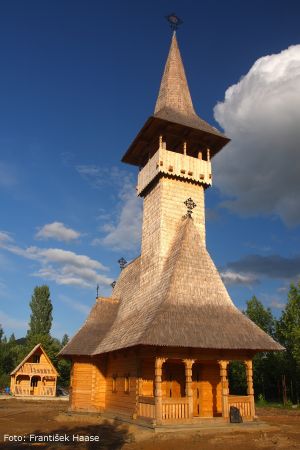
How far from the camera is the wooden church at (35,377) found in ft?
132

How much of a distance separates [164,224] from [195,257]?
3.25 metres

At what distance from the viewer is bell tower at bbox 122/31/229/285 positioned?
21.9 meters

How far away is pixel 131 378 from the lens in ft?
59.9

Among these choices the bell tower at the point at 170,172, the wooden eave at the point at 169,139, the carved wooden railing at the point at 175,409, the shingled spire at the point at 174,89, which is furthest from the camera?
the shingled spire at the point at 174,89

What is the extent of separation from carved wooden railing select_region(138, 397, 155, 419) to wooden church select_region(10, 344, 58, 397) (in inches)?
1039

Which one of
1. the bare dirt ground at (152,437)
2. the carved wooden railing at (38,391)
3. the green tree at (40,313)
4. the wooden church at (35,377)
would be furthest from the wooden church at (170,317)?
the green tree at (40,313)

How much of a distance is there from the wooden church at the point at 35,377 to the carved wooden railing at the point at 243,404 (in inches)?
1124

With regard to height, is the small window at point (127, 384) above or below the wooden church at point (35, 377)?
above

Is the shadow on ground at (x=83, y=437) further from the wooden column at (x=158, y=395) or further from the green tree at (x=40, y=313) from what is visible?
the green tree at (x=40, y=313)

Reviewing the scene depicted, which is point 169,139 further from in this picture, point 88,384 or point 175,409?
point 175,409

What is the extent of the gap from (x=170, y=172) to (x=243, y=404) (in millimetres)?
12475

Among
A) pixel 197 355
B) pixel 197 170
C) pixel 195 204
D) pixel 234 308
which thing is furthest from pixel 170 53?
pixel 197 355

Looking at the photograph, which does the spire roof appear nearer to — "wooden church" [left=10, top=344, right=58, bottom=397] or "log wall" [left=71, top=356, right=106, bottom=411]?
"log wall" [left=71, top=356, right=106, bottom=411]

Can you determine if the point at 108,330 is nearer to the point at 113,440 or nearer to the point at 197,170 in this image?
the point at 113,440
